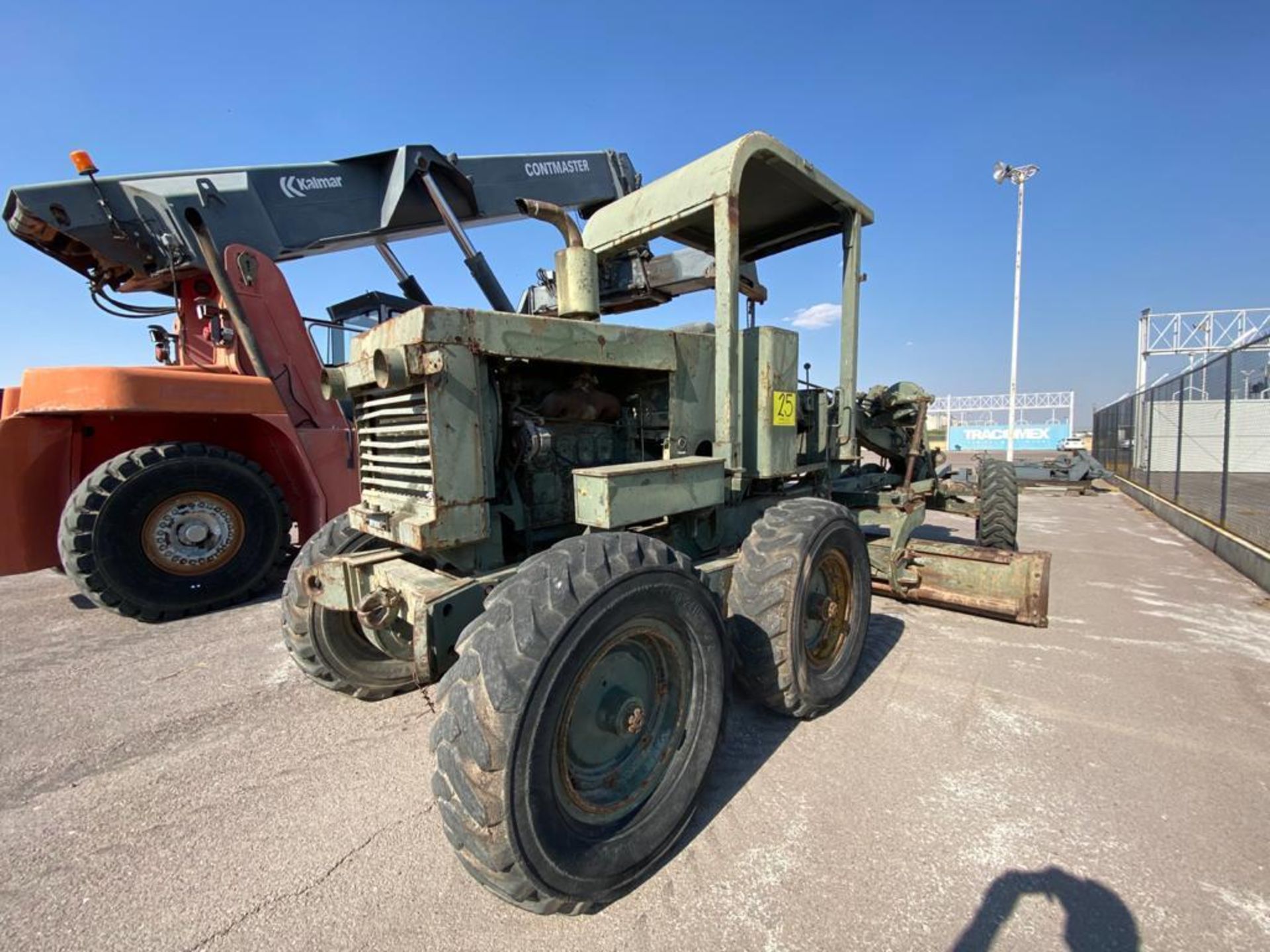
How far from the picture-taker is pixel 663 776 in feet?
7.45

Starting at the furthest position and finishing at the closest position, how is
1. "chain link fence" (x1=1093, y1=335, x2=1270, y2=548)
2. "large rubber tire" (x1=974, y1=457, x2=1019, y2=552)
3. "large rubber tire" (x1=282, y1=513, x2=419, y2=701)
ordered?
1. "chain link fence" (x1=1093, y1=335, x2=1270, y2=548)
2. "large rubber tire" (x1=974, y1=457, x2=1019, y2=552)
3. "large rubber tire" (x1=282, y1=513, x2=419, y2=701)

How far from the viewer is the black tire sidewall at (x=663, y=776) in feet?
5.86

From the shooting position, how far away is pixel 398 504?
271 centimetres

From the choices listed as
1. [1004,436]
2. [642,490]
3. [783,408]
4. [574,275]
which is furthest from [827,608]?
[1004,436]

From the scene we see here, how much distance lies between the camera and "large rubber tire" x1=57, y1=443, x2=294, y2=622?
4.60m

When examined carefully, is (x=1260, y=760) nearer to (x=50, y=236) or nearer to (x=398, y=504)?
(x=398, y=504)

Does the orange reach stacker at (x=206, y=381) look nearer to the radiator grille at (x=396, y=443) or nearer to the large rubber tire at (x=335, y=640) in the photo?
the radiator grille at (x=396, y=443)

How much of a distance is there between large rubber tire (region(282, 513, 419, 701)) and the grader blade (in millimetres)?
3661

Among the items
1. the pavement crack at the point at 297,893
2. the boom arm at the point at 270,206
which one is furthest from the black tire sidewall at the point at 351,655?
the boom arm at the point at 270,206

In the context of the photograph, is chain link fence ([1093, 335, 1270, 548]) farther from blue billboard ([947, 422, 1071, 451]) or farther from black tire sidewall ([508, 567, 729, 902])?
blue billboard ([947, 422, 1071, 451])

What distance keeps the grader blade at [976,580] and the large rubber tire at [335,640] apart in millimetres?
3661

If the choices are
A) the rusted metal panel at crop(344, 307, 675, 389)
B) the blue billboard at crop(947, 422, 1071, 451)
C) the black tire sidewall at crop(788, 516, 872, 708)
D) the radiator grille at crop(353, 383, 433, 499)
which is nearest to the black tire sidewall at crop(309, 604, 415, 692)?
the radiator grille at crop(353, 383, 433, 499)

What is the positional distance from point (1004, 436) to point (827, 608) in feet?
126

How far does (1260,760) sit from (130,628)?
7.47m
